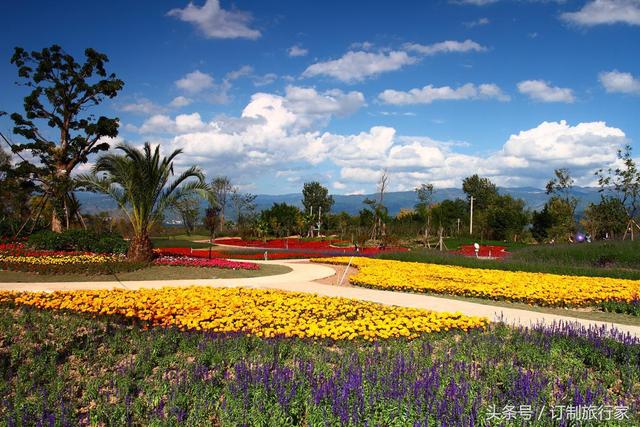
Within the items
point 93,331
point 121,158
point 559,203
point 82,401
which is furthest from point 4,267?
point 559,203

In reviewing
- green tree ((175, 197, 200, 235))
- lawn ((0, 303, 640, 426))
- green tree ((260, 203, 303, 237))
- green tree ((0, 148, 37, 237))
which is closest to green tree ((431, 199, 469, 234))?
green tree ((260, 203, 303, 237))

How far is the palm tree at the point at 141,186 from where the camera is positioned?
52.9 feet

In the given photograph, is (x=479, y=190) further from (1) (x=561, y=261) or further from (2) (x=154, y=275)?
(2) (x=154, y=275)

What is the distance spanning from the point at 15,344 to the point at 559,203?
43.6m

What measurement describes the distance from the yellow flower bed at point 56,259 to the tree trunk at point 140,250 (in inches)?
32.1

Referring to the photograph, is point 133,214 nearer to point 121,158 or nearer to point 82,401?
point 121,158

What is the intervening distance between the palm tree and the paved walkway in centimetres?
398

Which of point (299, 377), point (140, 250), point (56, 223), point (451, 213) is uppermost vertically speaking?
point (451, 213)

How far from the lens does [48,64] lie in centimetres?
2414

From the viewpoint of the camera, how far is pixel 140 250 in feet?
52.9

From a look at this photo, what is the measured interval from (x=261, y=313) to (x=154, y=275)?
7360 mm

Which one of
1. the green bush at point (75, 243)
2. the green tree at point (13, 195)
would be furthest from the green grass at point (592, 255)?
the green tree at point (13, 195)

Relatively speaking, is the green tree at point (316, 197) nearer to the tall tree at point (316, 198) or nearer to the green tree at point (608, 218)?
the tall tree at point (316, 198)

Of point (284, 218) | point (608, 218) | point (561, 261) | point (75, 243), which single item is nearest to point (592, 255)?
point (561, 261)
